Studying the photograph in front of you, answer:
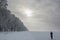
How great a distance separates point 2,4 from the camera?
7256 cm

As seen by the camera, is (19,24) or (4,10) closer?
(4,10)

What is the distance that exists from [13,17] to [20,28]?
7.66m

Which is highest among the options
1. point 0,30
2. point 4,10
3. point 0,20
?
point 4,10

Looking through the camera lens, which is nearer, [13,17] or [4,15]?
[4,15]

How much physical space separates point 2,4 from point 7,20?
25.4 ft

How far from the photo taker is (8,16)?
7362cm

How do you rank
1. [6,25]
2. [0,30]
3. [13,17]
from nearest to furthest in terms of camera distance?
1. [0,30]
2. [6,25]
3. [13,17]

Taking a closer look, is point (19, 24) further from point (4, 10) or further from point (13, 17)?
point (4, 10)

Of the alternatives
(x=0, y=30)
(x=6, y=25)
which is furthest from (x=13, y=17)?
(x=0, y=30)

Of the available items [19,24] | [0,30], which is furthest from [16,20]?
[0,30]

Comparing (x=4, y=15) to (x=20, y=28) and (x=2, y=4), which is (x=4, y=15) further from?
(x=20, y=28)

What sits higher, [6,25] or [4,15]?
[4,15]

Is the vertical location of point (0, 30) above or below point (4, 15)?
below

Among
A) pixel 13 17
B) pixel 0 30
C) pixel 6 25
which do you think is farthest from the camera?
pixel 13 17
